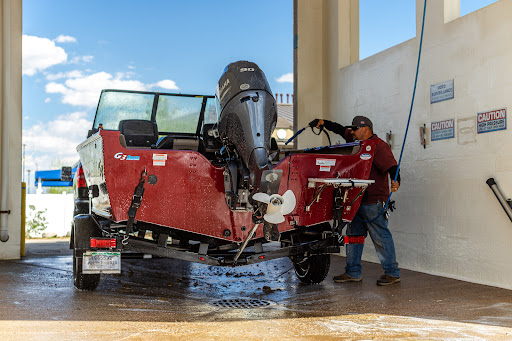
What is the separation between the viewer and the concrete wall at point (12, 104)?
30.5 ft

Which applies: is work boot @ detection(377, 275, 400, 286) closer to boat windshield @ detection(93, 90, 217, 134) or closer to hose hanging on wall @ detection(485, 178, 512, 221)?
hose hanging on wall @ detection(485, 178, 512, 221)

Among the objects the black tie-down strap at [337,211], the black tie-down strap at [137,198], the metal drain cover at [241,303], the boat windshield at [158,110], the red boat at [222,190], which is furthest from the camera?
the boat windshield at [158,110]

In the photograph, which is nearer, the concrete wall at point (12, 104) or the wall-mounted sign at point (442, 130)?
the wall-mounted sign at point (442, 130)

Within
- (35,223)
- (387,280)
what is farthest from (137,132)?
(35,223)

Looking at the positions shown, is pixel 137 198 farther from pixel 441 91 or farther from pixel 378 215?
pixel 441 91

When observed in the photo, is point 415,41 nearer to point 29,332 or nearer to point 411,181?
point 411,181

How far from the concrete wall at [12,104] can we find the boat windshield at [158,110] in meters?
2.47

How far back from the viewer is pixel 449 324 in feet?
15.4

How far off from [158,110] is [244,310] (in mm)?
3349

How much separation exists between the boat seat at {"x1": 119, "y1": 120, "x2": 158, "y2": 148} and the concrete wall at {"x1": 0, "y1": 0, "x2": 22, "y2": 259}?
377cm

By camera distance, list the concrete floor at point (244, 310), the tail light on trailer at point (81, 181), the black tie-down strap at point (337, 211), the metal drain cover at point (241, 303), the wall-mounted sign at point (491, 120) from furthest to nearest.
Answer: the tail light on trailer at point (81, 181) → the wall-mounted sign at point (491, 120) → the black tie-down strap at point (337, 211) → the metal drain cover at point (241, 303) → the concrete floor at point (244, 310)

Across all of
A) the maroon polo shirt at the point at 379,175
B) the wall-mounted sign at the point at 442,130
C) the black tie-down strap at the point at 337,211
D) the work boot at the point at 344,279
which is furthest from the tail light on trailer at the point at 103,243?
the wall-mounted sign at the point at 442,130

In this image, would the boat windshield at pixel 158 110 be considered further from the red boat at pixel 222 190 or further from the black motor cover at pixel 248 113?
the black motor cover at pixel 248 113

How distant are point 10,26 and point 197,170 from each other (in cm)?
574
